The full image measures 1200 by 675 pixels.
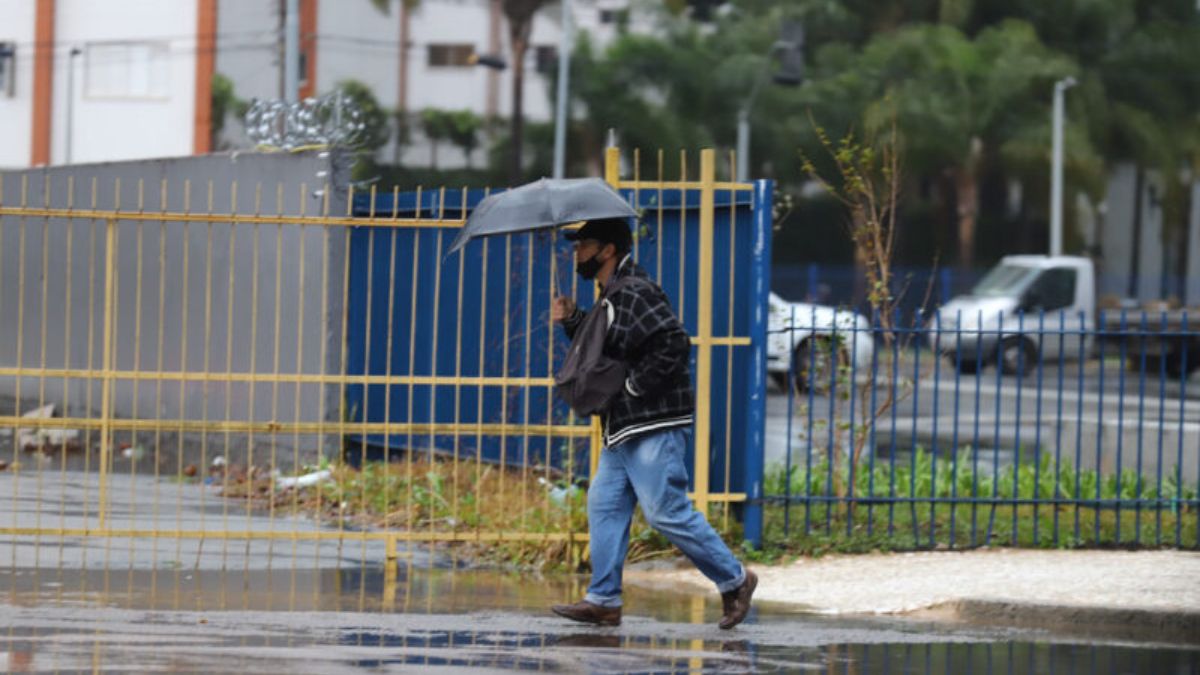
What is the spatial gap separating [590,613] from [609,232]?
1555 mm

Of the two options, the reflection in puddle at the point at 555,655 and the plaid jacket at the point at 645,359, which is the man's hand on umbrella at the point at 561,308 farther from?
the reflection in puddle at the point at 555,655

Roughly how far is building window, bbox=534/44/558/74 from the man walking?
4062cm

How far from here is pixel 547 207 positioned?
26.9 ft

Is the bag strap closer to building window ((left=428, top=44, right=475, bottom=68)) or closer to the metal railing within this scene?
the metal railing

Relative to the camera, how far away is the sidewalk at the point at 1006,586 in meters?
8.83

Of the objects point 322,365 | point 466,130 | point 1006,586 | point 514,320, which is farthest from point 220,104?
point 1006,586

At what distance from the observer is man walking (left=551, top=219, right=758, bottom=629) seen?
8.07 metres

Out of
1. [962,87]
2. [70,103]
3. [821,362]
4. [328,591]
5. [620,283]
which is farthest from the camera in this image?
[70,103]

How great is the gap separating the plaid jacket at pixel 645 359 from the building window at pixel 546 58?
40.9 m

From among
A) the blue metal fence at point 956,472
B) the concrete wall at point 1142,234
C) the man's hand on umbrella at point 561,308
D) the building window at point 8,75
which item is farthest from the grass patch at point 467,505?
the building window at point 8,75

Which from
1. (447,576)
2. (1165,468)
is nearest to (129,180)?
(447,576)

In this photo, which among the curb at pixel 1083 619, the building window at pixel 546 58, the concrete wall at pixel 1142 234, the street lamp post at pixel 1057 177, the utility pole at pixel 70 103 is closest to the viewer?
the curb at pixel 1083 619

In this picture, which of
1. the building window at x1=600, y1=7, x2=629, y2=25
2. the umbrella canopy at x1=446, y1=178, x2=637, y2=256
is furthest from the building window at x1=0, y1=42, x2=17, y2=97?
the umbrella canopy at x1=446, y1=178, x2=637, y2=256

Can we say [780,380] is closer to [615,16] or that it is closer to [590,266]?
[590,266]
